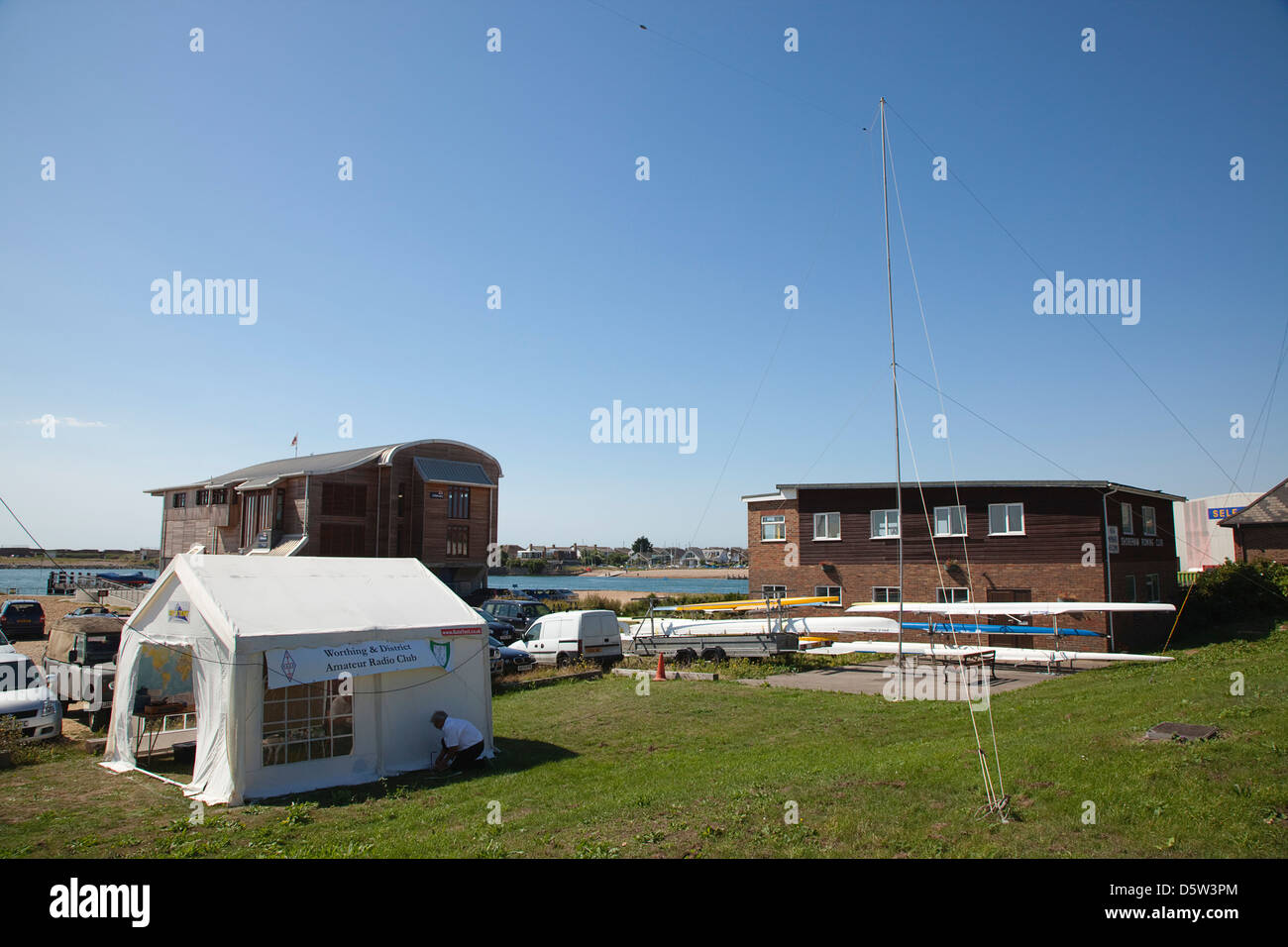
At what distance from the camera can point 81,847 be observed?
815cm

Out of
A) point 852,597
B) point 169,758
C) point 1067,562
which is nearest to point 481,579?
point 852,597

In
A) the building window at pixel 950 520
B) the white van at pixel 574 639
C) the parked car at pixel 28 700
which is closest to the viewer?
the parked car at pixel 28 700

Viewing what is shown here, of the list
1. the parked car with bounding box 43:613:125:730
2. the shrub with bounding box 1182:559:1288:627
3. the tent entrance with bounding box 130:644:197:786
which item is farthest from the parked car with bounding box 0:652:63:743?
the shrub with bounding box 1182:559:1288:627

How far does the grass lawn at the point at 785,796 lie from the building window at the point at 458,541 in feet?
113

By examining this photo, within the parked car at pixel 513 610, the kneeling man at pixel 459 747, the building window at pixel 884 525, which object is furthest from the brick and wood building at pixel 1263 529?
the kneeling man at pixel 459 747

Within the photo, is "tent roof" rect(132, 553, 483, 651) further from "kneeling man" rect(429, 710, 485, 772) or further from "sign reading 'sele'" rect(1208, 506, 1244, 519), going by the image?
"sign reading 'sele'" rect(1208, 506, 1244, 519)

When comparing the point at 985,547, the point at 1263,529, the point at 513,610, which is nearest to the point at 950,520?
the point at 985,547

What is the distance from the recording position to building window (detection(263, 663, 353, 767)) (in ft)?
37.3

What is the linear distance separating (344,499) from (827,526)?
90.7 feet

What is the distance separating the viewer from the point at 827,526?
3397cm

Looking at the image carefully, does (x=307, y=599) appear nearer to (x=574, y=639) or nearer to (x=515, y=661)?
(x=515, y=661)

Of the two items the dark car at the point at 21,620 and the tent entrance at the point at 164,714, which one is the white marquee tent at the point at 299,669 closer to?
the tent entrance at the point at 164,714

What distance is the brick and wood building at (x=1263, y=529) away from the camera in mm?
38000
